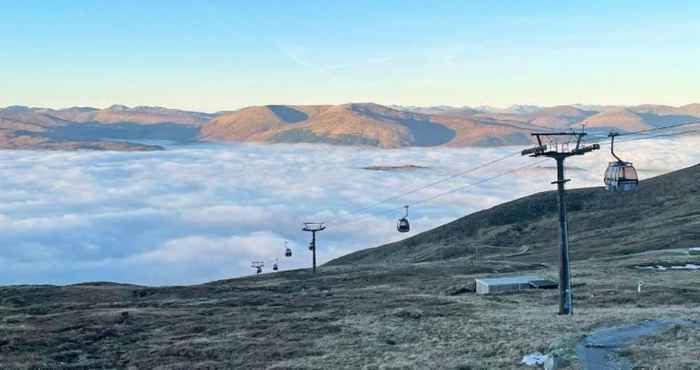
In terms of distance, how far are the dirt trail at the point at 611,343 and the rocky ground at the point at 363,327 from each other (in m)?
0.45

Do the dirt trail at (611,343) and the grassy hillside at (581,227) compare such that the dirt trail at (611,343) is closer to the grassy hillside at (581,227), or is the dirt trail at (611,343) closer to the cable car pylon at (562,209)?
the cable car pylon at (562,209)

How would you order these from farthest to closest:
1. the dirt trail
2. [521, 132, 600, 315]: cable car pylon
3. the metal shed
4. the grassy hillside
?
the grassy hillside < the metal shed < [521, 132, 600, 315]: cable car pylon < the dirt trail

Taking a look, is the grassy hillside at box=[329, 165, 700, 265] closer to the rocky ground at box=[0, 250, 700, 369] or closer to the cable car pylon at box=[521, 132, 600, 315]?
the rocky ground at box=[0, 250, 700, 369]

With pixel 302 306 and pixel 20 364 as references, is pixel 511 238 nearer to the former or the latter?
pixel 302 306

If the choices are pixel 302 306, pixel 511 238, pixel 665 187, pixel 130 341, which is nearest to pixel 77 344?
pixel 130 341

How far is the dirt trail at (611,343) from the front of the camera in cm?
2175

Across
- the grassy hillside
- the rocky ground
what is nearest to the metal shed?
the rocky ground

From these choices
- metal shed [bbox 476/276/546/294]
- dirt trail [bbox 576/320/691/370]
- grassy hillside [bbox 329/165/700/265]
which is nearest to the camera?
dirt trail [bbox 576/320/691/370]

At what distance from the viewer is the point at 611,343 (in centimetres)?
2480

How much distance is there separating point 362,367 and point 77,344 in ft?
56.6

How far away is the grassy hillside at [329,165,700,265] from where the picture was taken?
8581 cm

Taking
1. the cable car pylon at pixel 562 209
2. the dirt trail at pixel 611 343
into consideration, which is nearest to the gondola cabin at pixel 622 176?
the cable car pylon at pixel 562 209

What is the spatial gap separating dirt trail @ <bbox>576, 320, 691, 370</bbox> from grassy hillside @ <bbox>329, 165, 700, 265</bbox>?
171ft

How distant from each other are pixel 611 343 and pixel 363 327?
13129mm
